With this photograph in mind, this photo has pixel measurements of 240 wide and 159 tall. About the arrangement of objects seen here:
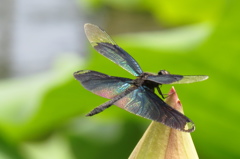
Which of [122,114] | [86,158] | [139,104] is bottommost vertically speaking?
[86,158]

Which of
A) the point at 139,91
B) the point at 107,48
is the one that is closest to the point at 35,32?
the point at 107,48

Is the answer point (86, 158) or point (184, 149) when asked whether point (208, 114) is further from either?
point (184, 149)

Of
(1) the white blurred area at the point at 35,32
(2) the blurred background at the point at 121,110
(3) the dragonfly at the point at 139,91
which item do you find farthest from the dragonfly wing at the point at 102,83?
(1) the white blurred area at the point at 35,32

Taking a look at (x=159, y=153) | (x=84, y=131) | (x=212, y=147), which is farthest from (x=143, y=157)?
(x=84, y=131)

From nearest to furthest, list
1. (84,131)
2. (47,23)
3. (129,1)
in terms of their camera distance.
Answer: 1. (84,131)
2. (129,1)
3. (47,23)

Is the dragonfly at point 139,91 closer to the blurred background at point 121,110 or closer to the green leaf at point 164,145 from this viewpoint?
the green leaf at point 164,145

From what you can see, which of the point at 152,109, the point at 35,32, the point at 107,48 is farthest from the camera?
the point at 35,32

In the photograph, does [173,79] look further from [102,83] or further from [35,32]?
[35,32]
